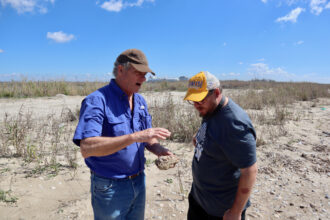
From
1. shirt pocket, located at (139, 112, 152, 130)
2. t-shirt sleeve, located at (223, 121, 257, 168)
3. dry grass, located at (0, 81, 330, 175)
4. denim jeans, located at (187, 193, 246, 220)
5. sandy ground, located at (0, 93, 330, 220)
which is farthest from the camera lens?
dry grass, located at (0, 81, 330, 175)

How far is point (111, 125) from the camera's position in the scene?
5.41ft

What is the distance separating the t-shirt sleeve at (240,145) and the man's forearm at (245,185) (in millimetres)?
46

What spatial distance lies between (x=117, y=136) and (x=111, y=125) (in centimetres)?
9

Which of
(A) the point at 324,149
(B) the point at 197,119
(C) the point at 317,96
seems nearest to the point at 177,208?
(B) the point at 197,119

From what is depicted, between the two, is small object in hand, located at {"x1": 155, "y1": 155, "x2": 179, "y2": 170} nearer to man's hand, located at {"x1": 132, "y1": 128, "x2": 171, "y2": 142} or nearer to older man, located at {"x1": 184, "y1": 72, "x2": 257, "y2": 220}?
older man, located at {"x1": 184, "y1": 72, "x2": 257, "y2": 220}

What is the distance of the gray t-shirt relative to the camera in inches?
55.7

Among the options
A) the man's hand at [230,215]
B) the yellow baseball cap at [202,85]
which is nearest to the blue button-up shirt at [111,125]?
the yellow baseball cap at [202,85]

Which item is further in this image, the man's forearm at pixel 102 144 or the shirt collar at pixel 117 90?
the shirt collar at pixel 117 90

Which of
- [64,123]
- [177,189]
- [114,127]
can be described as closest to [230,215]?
[114,127]

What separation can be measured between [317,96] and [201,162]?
17.0 meters

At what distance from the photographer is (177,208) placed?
3090mm

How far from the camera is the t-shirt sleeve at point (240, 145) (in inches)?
55.3

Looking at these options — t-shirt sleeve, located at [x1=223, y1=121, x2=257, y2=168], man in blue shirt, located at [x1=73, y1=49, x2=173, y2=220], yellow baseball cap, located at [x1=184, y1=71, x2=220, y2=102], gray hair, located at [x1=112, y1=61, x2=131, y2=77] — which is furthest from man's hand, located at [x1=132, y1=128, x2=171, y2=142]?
gray hair, located at [x1=112, y1=61, x2=131, y2=77]

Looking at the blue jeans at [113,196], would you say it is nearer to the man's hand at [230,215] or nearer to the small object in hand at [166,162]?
the small object in hand at [166,162]
